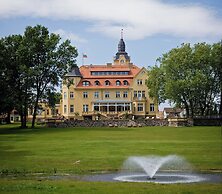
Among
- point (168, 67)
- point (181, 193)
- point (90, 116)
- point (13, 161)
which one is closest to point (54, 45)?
point (168, 67)

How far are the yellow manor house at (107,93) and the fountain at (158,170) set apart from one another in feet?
285

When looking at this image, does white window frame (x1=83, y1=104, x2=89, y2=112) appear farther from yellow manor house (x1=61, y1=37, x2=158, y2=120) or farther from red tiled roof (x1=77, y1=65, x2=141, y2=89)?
red tiled roof (x1=77, y1=65, x2=141, y2=89)

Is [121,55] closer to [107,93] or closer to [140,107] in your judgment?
[107,93]

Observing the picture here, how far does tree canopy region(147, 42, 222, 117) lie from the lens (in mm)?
84312

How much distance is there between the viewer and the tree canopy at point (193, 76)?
8431 centimetres

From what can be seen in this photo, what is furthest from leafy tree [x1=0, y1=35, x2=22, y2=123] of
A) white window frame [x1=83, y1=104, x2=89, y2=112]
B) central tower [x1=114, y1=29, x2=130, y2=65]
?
central tower [x1=114, y1=29, x2=130, y2=65]

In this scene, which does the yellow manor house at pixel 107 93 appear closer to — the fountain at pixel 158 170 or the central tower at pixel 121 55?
the central tower at pixel 121 55

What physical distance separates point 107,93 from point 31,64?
43.8m

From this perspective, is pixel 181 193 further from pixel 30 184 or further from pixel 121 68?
pixel 121 68

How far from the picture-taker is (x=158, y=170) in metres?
25.3

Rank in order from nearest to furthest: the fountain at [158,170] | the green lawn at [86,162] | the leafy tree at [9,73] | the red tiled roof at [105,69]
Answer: the green lawn at [86,162]
the fountain at [158,170]
the leafy tree at [9,73]
the red tiled roof at [105,69]

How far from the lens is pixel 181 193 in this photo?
58.3 feet

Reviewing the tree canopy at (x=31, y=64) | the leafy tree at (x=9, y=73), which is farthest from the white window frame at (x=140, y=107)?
the leafy tree at (x=9, y=73)

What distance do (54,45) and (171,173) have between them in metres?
55.9
